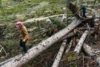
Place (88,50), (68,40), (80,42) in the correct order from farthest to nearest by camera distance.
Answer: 1. (68,40)
2. (80,42)
3. (88,50)

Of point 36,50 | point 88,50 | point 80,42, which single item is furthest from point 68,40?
point 36,50

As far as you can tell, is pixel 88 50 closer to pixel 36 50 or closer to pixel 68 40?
pixel 68 40

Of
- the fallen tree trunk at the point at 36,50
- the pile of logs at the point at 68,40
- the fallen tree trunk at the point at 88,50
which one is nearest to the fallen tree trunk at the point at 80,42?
the pile of logs at the point at 68,40

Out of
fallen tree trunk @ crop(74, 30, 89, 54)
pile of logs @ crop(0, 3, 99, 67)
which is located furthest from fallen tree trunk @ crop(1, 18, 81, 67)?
fallen tree trunk @ crop(74, 30, 89, 54)

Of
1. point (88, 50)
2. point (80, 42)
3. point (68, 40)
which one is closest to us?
point (88, 50)

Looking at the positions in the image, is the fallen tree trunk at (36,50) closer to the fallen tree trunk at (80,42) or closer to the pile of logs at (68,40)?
the pile of logs at (68,40)

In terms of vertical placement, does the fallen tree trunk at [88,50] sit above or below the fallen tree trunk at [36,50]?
below

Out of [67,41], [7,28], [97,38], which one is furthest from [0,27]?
[97,38]

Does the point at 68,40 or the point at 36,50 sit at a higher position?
the point at 36,50

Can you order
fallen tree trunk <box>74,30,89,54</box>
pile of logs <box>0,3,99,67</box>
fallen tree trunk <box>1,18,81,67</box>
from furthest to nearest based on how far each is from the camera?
fallen tree trunk <box>74,30,89,54</box>
pile of logs <box>0,3,99,67</box>
fallen tree trunk <box>1,18,81,67</box>

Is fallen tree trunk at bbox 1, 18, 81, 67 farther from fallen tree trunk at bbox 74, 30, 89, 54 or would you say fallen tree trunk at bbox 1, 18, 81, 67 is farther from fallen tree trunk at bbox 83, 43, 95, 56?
fallen tree trunk at bbox 83, 43, 95, 56

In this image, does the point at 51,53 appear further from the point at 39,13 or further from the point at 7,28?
the point at 39,13

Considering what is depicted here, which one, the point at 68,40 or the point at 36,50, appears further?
the point at 68,40

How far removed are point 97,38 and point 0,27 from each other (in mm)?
7851
